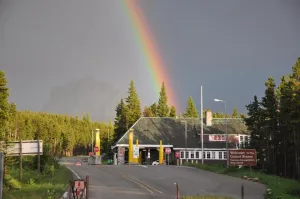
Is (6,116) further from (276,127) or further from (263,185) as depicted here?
(276,127)

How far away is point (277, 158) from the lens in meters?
Result: 52.0

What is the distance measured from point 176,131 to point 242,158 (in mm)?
48056

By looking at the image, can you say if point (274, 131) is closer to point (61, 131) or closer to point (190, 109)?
point (190, 109)

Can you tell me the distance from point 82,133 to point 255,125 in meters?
122

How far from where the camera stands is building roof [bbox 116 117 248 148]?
76938mm

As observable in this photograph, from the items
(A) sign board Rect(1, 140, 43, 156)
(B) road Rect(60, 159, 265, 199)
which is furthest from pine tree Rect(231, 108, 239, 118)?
(A) sign board Rect(1, 140, 43, 156)

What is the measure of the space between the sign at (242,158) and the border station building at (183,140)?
3761 centimetres

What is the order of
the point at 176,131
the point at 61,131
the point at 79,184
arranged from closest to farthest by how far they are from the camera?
the point at 79,184 → the point at 176,131 → the point at 61,131

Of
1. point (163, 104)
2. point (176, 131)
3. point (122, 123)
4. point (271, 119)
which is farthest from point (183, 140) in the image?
point (163, 104)

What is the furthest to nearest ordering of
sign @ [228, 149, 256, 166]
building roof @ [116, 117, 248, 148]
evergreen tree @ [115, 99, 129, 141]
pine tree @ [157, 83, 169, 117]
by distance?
1. pine tree @ [157, 83, 169, 117]
2. evergreen tree @ [115, 99, 129, 141]
3. building roof @ [116, 117, 248, 148]
4. sign @ [228, 149, 256, 166]

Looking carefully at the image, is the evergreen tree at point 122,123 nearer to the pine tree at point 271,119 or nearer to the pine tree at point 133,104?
the pine tree at point 133,104

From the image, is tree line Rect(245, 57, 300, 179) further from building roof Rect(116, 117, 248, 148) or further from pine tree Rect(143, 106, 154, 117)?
pine tree Rect(143, 106, 154, 117)

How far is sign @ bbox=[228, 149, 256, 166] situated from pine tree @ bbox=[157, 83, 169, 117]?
8311 cm

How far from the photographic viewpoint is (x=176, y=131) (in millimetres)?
81750
